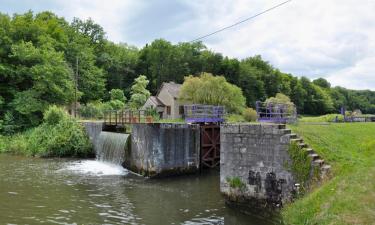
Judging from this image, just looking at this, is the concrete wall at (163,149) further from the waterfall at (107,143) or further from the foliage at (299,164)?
the foliage at (299,164)

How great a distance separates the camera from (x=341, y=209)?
7.70 m

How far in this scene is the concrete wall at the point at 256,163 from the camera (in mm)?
10617

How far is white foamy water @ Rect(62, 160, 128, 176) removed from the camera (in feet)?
63.9

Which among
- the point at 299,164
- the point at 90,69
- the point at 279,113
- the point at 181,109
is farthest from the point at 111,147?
the point at 90,69

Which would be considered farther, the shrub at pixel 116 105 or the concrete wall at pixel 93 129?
the shrub at pixel 116 105

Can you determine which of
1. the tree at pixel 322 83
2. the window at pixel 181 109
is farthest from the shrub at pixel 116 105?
the tree at pixel 322 83

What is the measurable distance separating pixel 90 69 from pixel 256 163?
42845 millimetres

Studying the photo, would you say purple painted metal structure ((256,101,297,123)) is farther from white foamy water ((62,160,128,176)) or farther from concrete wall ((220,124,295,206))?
white foamy water ((62,160,128,176))

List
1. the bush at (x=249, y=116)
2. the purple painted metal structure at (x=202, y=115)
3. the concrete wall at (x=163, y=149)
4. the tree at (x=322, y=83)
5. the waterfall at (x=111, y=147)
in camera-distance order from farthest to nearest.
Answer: the tree at (x=322, y=83) < the bush at (x=249, y=116) < the purple painted metal structure at (x=202, y=115) < the waterfall at (x=111, y=147) < the concrete wall at (x=163, y=149)

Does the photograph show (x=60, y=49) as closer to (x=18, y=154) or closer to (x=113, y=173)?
(x=18, y=154)

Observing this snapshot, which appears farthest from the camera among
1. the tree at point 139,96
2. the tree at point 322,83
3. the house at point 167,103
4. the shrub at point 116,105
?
the tree at point 322,83

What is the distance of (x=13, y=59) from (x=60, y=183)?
2474 cm

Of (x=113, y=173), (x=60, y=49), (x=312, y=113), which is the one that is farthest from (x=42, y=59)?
(x=312, y=113)

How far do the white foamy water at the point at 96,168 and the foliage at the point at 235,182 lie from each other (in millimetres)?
8923
